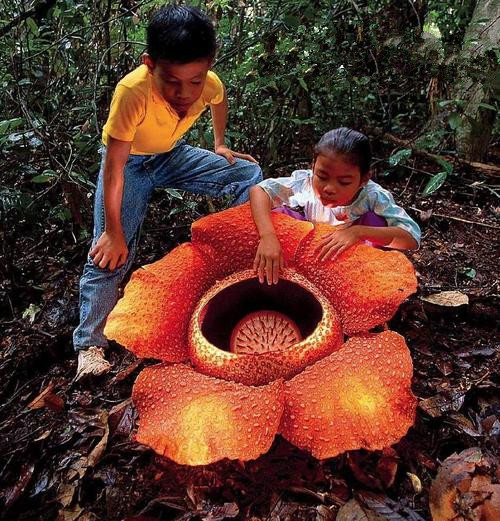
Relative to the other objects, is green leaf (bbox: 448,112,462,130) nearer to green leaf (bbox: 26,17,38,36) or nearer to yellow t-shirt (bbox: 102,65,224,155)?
yellow t-shirt (bbox: 102,65,224,155)

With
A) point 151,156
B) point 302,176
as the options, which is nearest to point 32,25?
point 151,156

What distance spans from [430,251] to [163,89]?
194cm

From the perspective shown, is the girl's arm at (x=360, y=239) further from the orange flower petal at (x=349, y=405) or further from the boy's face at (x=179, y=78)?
the boy's face at (x=179, y=78)

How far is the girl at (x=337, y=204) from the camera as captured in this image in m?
1.78

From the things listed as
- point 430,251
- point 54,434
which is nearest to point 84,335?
point 54,434

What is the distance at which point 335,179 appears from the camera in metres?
2.06

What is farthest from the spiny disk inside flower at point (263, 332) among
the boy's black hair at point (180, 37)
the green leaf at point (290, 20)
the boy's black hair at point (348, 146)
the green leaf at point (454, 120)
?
the green leaf at point (290, 20)

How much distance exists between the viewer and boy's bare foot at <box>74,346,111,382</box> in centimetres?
225

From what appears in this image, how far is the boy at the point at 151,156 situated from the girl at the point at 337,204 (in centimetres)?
48

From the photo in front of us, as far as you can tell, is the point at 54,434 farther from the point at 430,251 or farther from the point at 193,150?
the point at 430,251

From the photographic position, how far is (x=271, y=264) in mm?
1763

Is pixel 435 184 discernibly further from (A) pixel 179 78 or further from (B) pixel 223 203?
(A) pixel 179 78

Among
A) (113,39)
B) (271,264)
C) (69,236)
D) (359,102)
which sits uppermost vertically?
(113,39)

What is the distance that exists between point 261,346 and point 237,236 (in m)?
0.43
